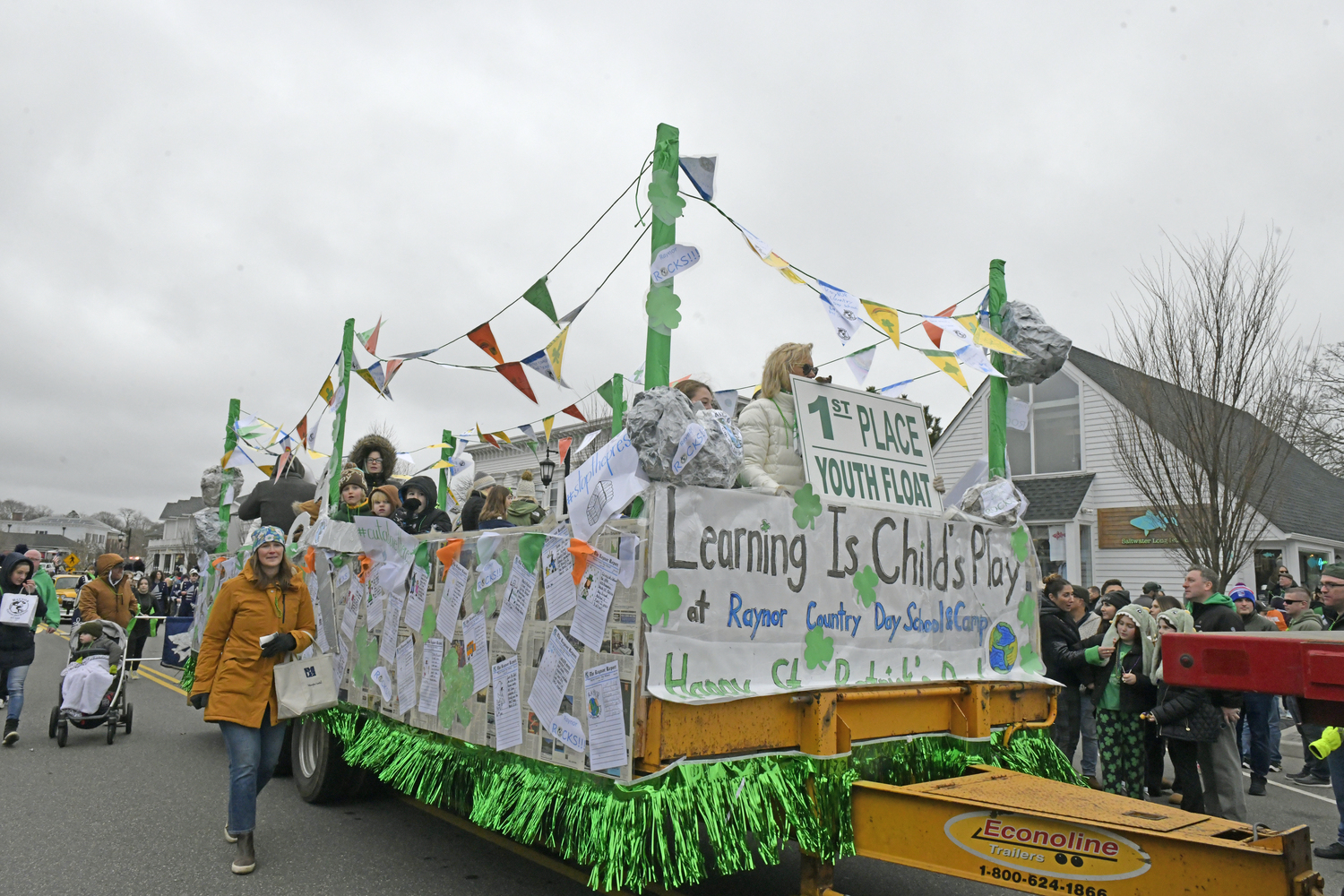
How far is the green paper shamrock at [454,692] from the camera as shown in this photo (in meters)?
4.26

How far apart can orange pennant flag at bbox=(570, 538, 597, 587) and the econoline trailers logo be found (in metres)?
1.60

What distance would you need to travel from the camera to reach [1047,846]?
2984 mm

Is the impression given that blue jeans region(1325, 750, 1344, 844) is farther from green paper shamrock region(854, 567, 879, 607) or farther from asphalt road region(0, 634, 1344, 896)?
green paper shamrock region(854, 567, 879, 607)

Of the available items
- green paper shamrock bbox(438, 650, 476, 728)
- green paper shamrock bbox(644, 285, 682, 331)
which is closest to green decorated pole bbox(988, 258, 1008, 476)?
green paper shamrock bbox(644, 285, 682, 331)

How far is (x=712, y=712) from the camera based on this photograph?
3.44 m

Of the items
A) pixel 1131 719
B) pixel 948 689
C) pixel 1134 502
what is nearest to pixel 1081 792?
pixel 948 689

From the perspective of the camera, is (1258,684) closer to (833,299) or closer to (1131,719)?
(833,299)

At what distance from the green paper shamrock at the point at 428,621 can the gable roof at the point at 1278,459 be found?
1247cm

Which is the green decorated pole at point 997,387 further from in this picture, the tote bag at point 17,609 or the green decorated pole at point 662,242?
the tote bag at point 17,609

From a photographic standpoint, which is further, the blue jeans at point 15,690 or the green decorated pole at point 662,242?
the blue jeans at point 15,690

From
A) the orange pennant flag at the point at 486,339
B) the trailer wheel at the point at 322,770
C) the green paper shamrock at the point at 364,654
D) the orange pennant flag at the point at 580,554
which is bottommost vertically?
the trailer wheel at the point at 322,770

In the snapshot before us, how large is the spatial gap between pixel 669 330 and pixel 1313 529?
1931 centimetres

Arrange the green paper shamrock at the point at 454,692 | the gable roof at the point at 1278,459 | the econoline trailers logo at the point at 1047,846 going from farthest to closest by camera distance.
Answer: the gable roof at the point at 1278,459
the green paper shamrock at the point at 454,692
the econoline trailers logo at the point at 1047,846

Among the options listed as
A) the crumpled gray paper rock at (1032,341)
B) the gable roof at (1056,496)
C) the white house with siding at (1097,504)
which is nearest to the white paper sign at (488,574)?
the crumpled gray paper rock at (1032,341)
